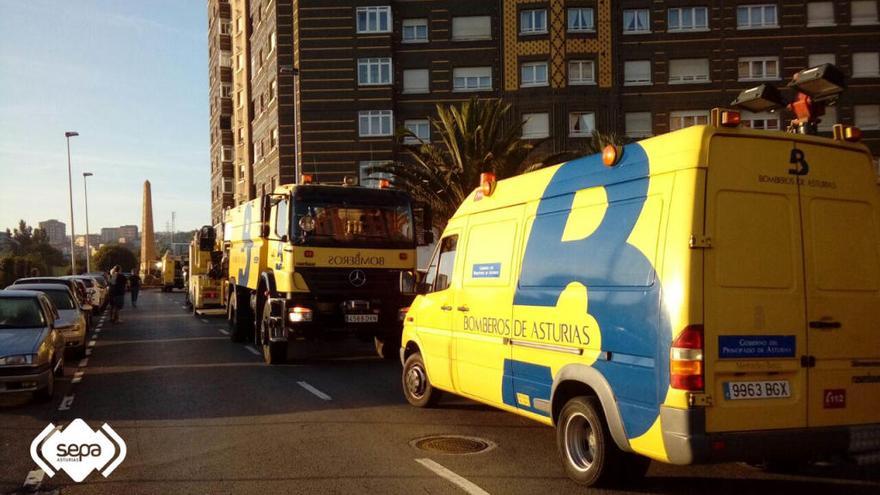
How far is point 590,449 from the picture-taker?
6422mm

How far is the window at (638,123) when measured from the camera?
43.2m

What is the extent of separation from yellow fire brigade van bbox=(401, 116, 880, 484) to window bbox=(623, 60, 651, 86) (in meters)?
38.3

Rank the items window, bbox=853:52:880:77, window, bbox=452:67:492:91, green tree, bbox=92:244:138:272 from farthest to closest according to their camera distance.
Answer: green tree, bbox=92:244:138:272 → window, bbox=452:67:492:91 → window, bbox=853:52:880:77

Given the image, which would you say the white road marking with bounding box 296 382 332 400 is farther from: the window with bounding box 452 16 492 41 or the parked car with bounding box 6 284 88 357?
the window with bounding box 452 16 492 41

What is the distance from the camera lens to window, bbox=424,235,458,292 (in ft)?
30.1

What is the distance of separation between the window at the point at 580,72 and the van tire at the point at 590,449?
38245 millimetres

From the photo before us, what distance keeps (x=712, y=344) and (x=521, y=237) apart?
2492 mm

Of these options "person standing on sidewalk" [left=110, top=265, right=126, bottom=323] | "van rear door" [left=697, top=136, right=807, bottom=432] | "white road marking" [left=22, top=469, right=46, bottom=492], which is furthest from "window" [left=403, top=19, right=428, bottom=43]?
"van rear door" [left=697, top=136, right=807, bottom=432]

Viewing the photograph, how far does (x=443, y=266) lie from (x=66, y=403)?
16.9ft

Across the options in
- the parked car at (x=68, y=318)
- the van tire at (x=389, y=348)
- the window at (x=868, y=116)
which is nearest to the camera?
the parked car at (x=68, y=318)

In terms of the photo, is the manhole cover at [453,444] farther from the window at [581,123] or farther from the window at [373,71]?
the window at [373,71]

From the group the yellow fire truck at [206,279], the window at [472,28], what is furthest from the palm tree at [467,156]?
the window at [472,28]

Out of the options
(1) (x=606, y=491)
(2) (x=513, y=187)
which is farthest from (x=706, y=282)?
(2) (x=513, y=187)

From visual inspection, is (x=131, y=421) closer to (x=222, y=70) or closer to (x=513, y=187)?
(x=513, y=187)
